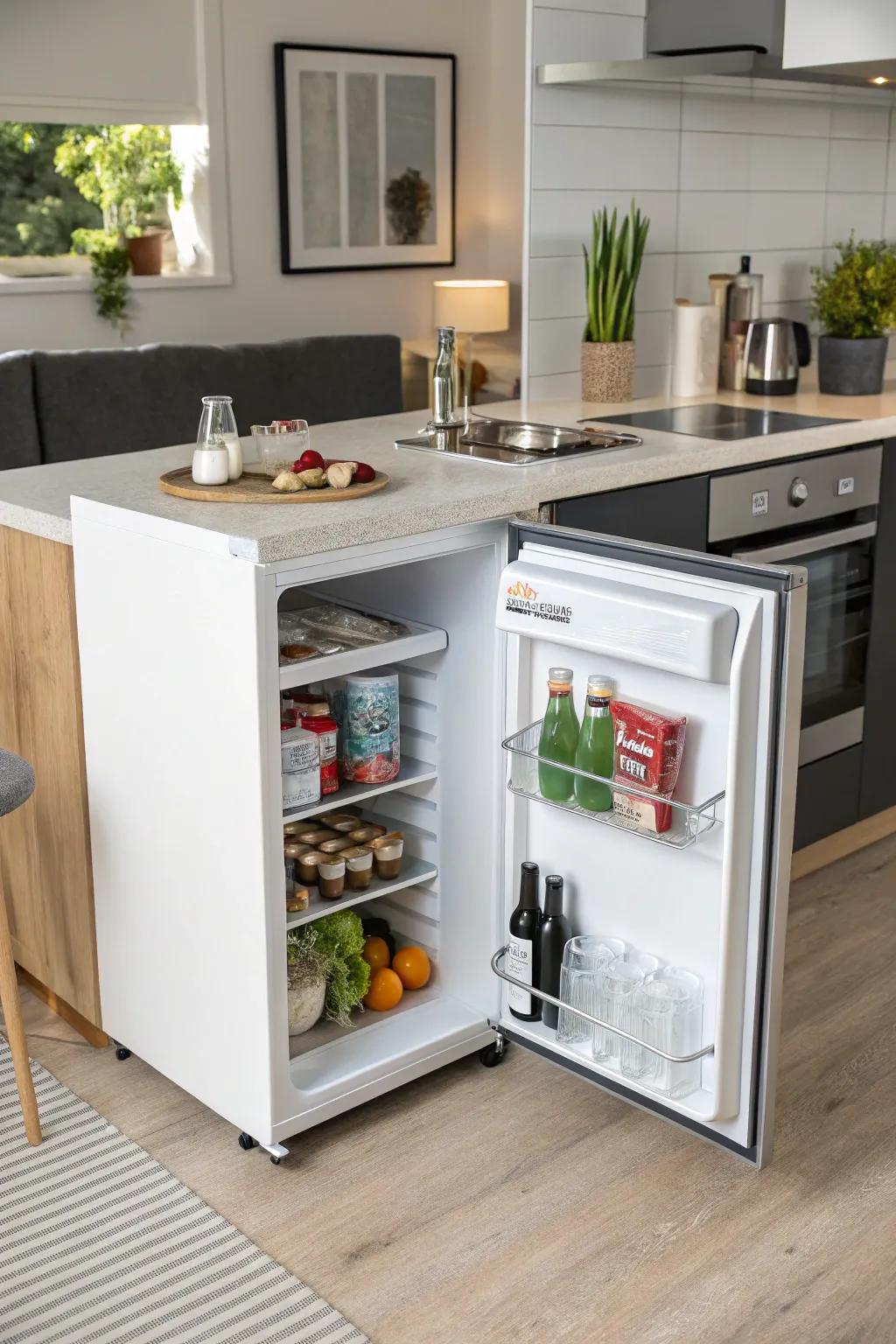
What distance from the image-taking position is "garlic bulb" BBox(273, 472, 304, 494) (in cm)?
196

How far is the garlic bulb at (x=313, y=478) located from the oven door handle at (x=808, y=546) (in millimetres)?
864

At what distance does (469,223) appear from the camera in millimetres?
6449

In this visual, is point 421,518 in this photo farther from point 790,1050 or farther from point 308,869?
point 790,1050

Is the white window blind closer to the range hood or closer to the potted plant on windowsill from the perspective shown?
the potted plant on windowsill

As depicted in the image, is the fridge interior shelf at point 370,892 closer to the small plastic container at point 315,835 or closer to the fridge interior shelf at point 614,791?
the small plastic container at point 315,835

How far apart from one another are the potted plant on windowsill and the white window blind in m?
0.15

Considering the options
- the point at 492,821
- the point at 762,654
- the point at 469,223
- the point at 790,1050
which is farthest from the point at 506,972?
the point at 469,223

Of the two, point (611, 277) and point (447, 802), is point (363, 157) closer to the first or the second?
point (611, 277)

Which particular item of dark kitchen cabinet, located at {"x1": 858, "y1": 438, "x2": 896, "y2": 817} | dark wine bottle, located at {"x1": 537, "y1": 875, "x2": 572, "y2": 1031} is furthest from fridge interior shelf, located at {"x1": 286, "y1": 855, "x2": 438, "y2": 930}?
dark kitchen cabinet, located at {"x1": 858, "y1": 438, "x2": 896, "y2": 817}

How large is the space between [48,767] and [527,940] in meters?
0.84

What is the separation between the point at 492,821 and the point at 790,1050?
65 cm

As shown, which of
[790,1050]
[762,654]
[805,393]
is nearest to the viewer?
[762,654]

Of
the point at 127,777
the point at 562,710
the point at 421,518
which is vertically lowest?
the point at 127,777

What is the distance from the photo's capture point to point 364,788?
2.10 meters
